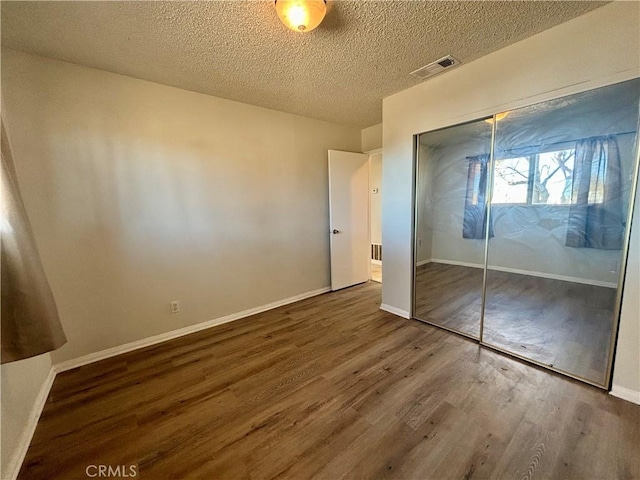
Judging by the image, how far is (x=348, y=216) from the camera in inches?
158

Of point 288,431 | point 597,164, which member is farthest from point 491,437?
point 597,164

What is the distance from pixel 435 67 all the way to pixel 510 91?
66 centimetres

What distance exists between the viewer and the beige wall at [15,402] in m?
1.27

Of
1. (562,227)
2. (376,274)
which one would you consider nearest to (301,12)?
(562,227)

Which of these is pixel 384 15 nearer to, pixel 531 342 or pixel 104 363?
Answer: pixel 531 342

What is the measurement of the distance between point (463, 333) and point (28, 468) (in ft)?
10.7

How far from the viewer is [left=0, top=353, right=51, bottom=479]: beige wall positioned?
127 centimetres

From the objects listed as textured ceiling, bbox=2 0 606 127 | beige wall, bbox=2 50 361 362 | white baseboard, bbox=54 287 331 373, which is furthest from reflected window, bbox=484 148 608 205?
white baseboard, bbox=54 287 331 373

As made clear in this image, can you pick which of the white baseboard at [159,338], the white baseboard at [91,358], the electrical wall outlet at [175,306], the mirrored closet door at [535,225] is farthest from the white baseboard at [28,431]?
the mirrored closet door at [535,225]

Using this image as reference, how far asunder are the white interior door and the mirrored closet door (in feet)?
4.38

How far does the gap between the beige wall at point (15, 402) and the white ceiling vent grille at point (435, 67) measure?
361cm

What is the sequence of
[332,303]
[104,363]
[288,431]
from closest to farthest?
1. [288,431]
2. [104,363]
3. [332,303]

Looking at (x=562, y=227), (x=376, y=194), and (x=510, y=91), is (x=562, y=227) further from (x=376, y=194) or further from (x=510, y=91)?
(x=376, y=194)

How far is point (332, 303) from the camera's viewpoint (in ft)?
11.4
